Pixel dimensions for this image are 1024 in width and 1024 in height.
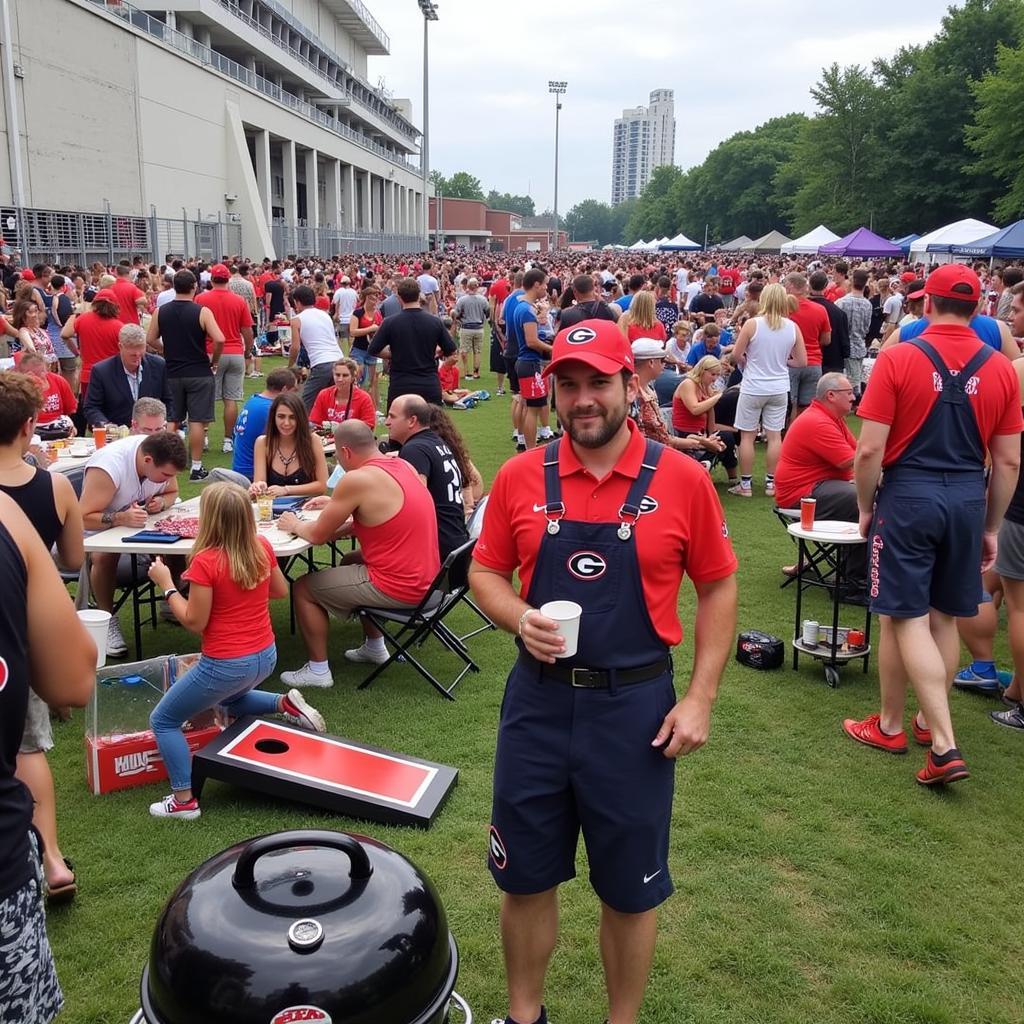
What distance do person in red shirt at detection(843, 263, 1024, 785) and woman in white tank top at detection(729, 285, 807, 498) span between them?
489 centimetres

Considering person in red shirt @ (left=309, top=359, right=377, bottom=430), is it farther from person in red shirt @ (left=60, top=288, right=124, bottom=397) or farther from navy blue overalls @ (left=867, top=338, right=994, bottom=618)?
navy blue overalls @ (left=867, top=338, right=994, bottom=618)

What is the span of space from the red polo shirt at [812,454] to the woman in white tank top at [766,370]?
238 centimetres

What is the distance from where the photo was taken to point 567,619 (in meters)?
2.26

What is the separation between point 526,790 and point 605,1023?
3.42 ft

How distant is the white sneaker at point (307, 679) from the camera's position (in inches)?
211

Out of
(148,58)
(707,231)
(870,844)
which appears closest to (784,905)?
(870,844)

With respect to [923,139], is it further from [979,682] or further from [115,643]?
[115,643]

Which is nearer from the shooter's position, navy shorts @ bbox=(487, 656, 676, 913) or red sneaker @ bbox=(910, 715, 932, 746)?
navy shorts @ bbox=(487, 656, 676, 913)

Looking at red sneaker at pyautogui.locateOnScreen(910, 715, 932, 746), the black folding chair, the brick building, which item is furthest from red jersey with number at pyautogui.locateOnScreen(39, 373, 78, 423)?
the brick building

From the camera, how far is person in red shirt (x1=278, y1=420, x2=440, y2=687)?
511cm

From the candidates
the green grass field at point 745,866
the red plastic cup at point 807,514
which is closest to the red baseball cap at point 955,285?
the red plastic cup at point 807,514

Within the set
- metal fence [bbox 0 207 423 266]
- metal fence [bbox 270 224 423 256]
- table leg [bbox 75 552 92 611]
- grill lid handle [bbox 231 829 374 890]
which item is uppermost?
metal fence [bbox 270 224 423 256]

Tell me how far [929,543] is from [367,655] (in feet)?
10.8

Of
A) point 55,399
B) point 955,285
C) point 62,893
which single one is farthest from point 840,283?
point 62,893
